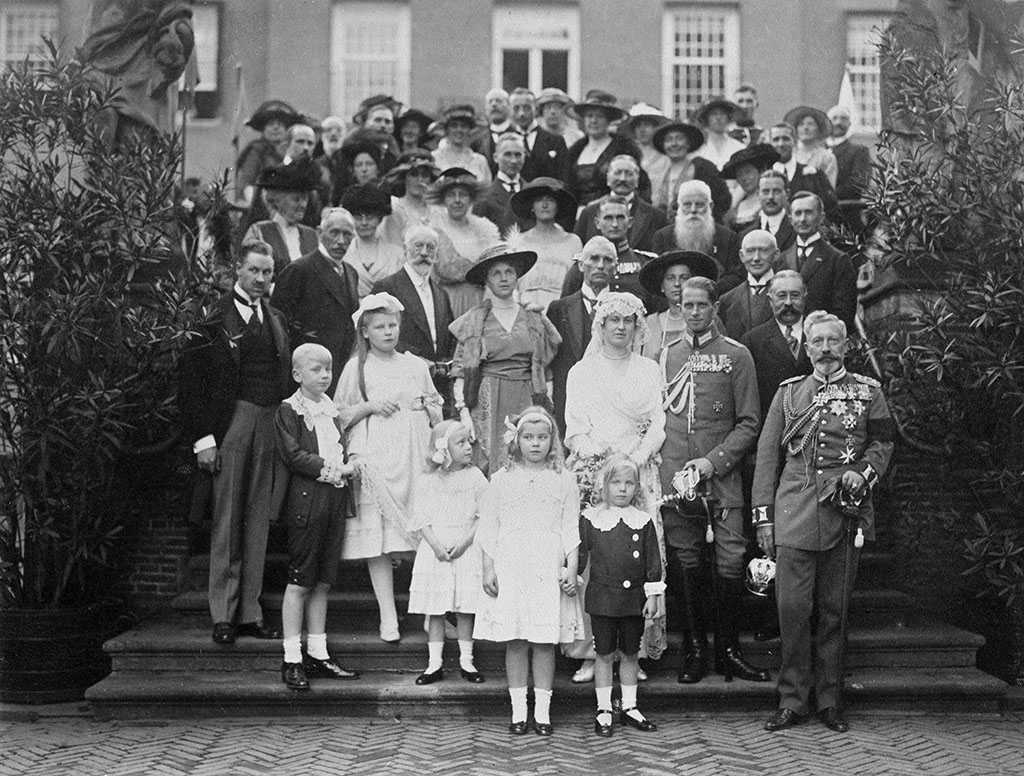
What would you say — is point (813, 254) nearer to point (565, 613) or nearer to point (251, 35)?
point (565, 613)

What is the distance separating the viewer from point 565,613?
730cm

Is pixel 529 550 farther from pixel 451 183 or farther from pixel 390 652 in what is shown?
pixel 451 183

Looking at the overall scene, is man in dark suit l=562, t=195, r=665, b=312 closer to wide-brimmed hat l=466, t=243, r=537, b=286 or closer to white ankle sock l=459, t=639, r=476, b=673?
wide-brimmed hat l=466, t=243, r=537, b=286

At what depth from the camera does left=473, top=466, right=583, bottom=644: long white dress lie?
7180 mm

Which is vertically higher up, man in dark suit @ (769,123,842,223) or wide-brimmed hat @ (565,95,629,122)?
wide-brimmed hat @ (565,95,629,122)

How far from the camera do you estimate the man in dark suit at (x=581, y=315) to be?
877cm

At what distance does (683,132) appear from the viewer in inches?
484

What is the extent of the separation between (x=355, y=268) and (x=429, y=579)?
11.1 ft

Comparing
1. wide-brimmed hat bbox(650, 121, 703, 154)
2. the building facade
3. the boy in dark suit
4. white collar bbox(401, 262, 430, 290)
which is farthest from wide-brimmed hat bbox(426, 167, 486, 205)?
the building facade

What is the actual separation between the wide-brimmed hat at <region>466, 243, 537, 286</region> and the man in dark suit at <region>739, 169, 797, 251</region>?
2279 millimetres

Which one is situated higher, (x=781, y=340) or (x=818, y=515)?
(x=781, y=340)

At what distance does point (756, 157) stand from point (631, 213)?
167 cm

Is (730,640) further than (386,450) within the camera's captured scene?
No

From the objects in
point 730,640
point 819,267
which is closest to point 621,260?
point 819,267
